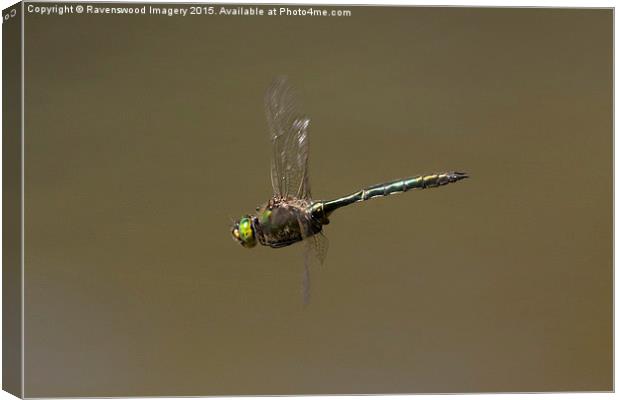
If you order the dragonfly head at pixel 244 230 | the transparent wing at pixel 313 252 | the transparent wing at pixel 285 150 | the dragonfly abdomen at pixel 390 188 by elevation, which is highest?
the transparent wing at pixel 285 150

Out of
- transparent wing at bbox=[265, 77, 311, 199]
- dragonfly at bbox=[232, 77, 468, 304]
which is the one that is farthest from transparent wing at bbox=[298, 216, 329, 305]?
transparent wing at bbox=[265, 77, 311, 199]

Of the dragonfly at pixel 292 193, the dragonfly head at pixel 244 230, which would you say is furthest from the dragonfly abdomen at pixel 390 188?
the dragonfly head at pixel 244 230

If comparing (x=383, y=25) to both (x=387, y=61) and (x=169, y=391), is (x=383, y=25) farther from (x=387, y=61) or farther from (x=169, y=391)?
(x=169, y=391)

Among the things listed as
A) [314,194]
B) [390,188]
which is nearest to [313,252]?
[314,194]

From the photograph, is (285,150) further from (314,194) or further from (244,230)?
(244,230)

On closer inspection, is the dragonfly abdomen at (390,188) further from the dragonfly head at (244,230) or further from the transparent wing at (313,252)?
the dragonfly head at (244,230)

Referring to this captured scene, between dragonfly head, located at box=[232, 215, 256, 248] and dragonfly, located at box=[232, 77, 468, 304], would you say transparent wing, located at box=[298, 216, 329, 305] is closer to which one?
dragonfly, located at box=[232, 77, 468, 304]
